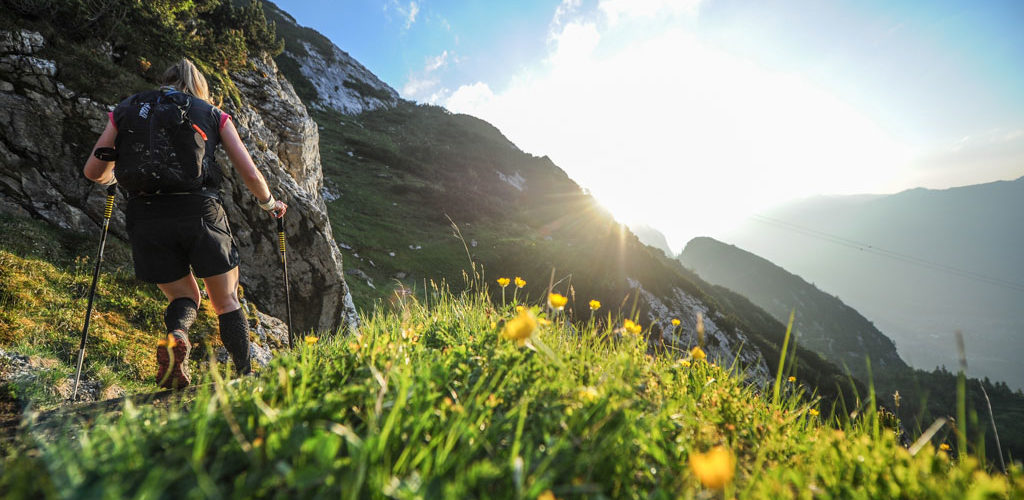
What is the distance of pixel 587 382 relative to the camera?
2271 mm

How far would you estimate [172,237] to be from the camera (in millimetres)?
3455

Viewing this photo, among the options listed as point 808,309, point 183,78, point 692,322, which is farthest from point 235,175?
point 808,309

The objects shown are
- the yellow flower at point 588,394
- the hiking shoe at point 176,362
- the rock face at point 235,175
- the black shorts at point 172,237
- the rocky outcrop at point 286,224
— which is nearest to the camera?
the yellow flower at point 588,394

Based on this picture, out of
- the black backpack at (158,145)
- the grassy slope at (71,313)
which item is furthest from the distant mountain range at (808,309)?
the black backpack at (158,145)

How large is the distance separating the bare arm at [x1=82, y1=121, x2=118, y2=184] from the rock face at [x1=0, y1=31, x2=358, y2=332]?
8.91 ft

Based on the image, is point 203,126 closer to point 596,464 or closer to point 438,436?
point 438,436

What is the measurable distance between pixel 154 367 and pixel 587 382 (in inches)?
209

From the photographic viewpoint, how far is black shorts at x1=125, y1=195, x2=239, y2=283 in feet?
11.3

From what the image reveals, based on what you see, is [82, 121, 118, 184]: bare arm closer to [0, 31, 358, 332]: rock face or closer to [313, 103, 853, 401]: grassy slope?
[0, 31, 358, 332]: rock face

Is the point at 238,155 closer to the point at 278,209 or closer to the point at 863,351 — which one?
the point at 278,209

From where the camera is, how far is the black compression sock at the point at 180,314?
11.4 feet

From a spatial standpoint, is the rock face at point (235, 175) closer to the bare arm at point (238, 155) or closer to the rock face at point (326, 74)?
the bare arm at point (238, 155)

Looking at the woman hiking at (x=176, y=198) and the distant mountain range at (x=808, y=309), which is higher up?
the woman hiking at (x=176, y=198)

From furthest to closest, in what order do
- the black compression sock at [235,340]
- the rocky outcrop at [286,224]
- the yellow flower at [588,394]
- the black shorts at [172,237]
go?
the rocky outcrop at [286,224] → the black compression sock at [235,340] → the black shorts at [172,237] → the yellow flower at [588,394]
